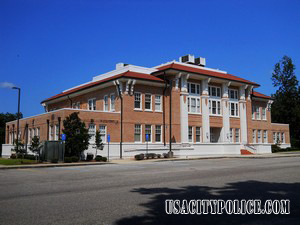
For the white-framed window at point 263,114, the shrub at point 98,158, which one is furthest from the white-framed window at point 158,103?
the white-framed window at point 263,114

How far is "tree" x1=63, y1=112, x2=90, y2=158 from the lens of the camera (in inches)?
1120

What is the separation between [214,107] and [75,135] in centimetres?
2051

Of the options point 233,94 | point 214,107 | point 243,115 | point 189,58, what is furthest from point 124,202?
point 189,58

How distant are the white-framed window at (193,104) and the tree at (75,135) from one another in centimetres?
1497

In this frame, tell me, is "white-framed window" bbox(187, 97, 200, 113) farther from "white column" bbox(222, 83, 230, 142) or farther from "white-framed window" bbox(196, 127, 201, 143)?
"white column" bbox(222, 83, 230, 142)

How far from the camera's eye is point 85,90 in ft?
132

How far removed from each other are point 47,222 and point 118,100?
94.5 feet

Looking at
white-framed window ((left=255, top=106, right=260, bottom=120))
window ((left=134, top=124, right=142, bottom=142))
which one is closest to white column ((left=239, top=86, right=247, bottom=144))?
white-framed window ((left=255, top=106, right=260, bottom=120))

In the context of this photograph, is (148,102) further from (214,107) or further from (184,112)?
(214,107)

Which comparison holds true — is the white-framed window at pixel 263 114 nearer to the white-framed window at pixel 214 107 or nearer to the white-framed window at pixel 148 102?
the white-framed window at pixel 214 107

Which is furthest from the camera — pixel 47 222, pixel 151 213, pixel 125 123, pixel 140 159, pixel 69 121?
pixel 125 123

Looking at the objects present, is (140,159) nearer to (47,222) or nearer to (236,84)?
(236,84)

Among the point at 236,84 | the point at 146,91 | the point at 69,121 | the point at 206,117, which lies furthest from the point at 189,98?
the point at 69,121

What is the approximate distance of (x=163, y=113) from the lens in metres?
37.5
